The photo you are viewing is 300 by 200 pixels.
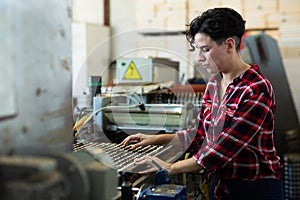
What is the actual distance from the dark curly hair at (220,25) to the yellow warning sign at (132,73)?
0.96m

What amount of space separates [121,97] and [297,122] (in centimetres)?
146

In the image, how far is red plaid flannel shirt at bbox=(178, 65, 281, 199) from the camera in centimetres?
124

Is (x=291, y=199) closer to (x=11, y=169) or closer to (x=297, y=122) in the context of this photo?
(x=297, y=122)

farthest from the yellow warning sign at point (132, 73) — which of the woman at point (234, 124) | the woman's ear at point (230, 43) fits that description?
the woman's ear at point (230, 43)

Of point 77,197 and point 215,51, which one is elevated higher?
point 215,51

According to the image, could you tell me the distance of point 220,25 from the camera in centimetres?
131

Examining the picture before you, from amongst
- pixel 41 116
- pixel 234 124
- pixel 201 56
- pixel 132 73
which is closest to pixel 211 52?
pixel 201 56

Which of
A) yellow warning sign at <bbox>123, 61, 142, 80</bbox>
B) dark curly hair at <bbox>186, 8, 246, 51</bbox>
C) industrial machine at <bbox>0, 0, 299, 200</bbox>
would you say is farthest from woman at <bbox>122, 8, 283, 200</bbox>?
yellow warning sign at <bbox>123, 61, 142, 80</bbox>

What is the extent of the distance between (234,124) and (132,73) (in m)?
1.13

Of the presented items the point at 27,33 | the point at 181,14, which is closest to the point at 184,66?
the point at 181,14

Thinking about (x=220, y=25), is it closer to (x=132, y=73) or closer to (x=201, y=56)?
(x=201, y=56)

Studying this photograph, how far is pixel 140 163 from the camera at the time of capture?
4.14 feet

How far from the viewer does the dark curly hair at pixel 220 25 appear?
1.31 m

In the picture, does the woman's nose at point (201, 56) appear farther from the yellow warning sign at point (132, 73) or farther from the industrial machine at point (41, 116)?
the yellow warning sign at point (132, 73)
